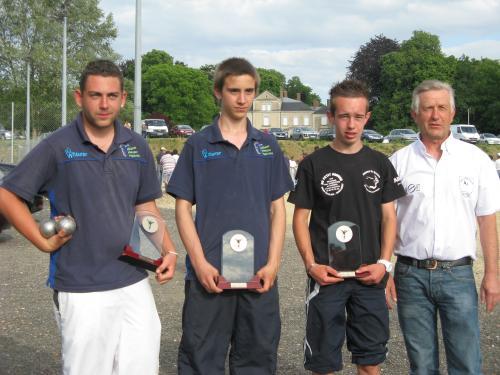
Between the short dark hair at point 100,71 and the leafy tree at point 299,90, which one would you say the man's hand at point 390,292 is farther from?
the leafy tree at point 299,90

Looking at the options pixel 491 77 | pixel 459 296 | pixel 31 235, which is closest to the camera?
pixel 31 235

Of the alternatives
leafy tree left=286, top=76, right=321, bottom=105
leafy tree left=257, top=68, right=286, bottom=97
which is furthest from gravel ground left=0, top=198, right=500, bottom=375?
leafy tree left=286, top=76, right=321, bottom=105

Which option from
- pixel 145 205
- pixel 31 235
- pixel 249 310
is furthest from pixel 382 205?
pixel 31 235

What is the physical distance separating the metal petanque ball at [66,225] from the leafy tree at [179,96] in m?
85.4

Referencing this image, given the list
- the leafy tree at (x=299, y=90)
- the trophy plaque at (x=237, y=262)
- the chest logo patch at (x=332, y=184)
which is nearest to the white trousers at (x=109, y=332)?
the trophy plaque at (x=237, y=262)

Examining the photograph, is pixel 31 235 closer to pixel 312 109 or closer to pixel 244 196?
pixel 244 196

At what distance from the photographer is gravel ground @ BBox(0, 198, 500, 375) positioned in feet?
18.2

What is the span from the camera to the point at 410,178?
434cm

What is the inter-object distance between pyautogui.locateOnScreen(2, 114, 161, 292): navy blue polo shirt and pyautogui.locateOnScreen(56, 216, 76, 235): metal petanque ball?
0.24ft

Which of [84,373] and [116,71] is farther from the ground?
[116,71]

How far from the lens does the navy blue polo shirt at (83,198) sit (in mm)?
3604

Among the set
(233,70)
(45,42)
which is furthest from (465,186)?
(45,42)

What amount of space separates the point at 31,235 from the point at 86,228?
28 cm

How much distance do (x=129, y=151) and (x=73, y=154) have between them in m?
0.32
